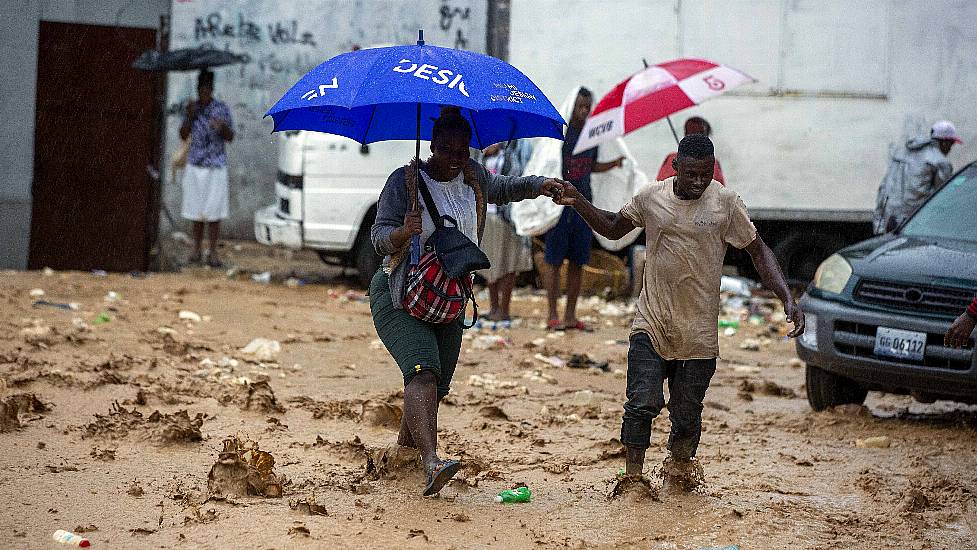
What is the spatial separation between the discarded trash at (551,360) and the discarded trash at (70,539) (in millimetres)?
5250

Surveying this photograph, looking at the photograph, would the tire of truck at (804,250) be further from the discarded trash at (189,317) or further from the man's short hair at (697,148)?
the man's short hair at (697,148)

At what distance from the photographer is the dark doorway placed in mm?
14148

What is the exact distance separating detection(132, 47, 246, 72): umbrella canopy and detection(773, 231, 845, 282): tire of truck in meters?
6.29

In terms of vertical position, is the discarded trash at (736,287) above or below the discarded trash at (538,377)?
above

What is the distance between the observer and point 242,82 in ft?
51.1

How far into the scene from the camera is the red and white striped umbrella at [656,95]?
8.81m

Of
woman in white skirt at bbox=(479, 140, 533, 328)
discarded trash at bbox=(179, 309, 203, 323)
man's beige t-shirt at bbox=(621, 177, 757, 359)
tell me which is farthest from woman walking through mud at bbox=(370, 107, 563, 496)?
woman in white skirt at bbox=(479, 140, 533, 328)

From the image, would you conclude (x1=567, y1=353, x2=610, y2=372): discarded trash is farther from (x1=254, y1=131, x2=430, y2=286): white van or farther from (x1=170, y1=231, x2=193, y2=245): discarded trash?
(x1=170, y1=231, x2=193, y2=245): discarded trash

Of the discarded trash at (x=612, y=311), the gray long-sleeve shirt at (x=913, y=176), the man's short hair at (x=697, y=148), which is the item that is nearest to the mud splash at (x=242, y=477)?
the man's short hair at (x=697, y=148)

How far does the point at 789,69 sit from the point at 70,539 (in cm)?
1050

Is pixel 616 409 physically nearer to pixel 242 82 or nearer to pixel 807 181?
pixel 807 181

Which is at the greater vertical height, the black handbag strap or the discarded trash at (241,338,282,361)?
the black handbag strap

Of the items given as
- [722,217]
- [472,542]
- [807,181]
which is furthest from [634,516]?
[807,181]

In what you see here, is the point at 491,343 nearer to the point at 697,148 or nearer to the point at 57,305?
the point at 57,305
